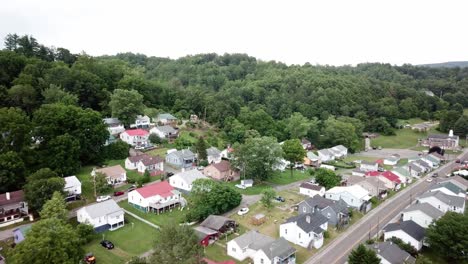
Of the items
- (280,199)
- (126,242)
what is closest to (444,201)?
(280,199)

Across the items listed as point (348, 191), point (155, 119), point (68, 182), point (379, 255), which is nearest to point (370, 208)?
point (348, 191)

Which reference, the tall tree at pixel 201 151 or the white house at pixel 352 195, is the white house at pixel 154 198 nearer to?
the tall tree at pixel 201 151

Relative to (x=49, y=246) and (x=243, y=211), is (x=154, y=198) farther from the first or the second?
(x=49, y=246)

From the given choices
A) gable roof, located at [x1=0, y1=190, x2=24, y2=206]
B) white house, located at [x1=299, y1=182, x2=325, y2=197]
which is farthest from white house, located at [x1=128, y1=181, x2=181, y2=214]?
white house, located at [x1=299, y1=182, x2=325, y2=197]

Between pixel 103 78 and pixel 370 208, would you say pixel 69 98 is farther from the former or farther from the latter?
pixel 370 208

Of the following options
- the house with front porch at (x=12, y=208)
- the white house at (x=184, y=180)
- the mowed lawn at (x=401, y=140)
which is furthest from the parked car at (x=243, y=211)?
the mowed lawn at (x=401, y=140)

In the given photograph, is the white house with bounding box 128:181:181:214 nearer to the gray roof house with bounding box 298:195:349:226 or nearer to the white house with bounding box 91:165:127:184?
the white house with bounding box 91:165:127:184
